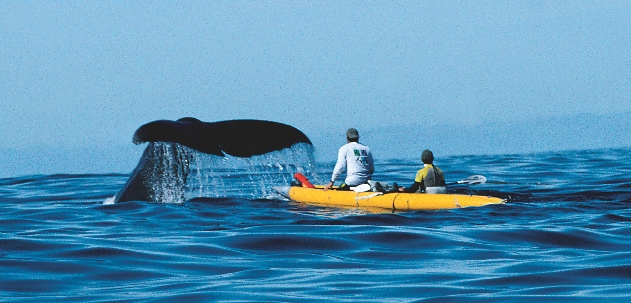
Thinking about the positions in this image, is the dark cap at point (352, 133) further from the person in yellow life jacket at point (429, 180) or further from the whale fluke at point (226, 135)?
the whale fluke at point (226, 135)

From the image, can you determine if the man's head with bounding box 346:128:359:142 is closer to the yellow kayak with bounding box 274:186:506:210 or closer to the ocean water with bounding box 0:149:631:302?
the yellow kayak with bounding box 274:186:506:210

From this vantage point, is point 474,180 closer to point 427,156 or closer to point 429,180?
point 429,180

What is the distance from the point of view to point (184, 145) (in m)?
11.1

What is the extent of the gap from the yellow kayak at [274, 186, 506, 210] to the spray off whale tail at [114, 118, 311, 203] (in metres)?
2.43

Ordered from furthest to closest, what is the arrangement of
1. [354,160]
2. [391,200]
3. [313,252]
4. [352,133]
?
[352,133] < [354,160] < [391,200] < [313,252]

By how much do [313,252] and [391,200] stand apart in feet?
16.6

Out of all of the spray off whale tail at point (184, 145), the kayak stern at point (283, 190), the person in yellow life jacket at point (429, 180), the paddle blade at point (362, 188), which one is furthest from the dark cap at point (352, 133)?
the spray off whale tail at point (184, 145)

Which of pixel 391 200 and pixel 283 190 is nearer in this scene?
pixel 391 200

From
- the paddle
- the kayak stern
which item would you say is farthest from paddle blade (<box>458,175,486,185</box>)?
the kayak stern

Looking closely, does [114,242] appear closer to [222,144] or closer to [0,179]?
[222,144]

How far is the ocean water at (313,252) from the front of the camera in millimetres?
7496

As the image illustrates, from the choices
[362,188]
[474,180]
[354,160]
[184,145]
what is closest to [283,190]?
[354,160]

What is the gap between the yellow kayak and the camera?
1418cm

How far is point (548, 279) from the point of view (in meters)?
7.93
